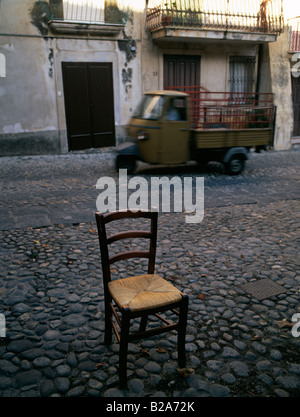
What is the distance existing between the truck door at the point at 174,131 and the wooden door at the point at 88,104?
492 centimetres

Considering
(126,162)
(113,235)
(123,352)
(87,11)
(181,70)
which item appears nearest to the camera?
(123,352)

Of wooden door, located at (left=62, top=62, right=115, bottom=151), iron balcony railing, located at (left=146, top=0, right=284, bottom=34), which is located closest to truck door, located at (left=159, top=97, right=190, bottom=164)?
wooden door, located at (left=62, top=62, right=115, bottom=151)

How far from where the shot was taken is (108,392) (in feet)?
8.38

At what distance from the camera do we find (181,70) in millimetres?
14086

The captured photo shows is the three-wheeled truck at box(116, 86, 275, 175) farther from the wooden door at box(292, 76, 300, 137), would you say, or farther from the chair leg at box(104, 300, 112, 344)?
the wooden door at box(292, 76, 300, 137)

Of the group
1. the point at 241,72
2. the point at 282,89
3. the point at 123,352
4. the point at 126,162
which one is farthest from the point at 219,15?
the point at 123,352

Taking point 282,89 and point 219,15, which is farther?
point 282,89

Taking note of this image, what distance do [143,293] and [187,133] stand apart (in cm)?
682

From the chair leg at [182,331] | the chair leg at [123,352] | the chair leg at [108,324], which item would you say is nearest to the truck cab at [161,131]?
the chair leg at [108,324]

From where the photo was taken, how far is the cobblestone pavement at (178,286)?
2.68m

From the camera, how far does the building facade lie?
11.8 metres

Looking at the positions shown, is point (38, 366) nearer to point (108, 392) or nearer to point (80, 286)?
point (108, 392)

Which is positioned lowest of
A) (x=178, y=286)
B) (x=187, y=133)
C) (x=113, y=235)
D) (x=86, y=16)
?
(x=178, y=286)

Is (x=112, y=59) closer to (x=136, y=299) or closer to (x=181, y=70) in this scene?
(x=181, y=70)
